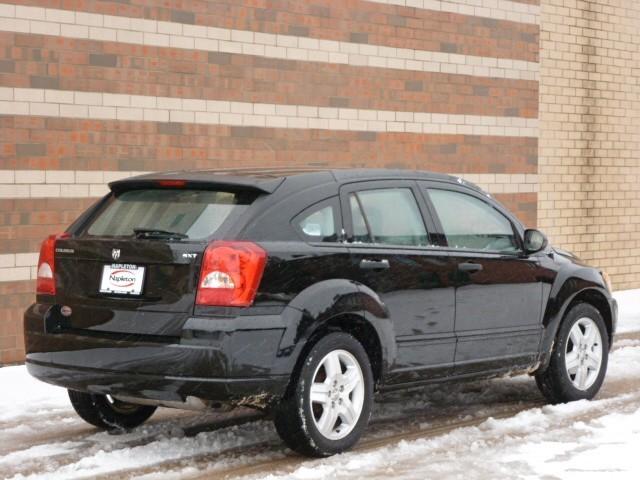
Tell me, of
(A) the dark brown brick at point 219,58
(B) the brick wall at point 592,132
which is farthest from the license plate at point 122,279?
(B) the brick wall at point 592,132

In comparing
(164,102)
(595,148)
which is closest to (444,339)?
(164,102)

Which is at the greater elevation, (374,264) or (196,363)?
(374,264)

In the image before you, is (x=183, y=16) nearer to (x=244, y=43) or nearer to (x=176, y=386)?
(x=244, y=43)

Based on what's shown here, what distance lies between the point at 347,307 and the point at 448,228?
1288 millimetres

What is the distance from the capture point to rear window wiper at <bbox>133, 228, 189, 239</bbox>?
6.81 metres

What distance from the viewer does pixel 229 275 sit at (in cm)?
651

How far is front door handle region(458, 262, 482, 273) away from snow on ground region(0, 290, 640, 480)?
0.98 metres

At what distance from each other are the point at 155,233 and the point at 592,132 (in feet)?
40.2

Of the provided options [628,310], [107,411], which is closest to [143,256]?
[107,411]

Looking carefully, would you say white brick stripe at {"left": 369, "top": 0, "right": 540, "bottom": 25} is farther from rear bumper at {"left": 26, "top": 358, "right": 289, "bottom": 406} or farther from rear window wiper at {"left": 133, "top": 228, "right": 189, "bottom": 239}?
rear bumper at {"left": 26, "top": 358, "right": 289, "bottom": 406}

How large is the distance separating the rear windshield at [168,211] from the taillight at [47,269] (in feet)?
0.74

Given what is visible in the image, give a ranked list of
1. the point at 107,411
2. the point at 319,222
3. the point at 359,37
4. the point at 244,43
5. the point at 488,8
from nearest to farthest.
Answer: the point at 319,222 → the point at 107,411 → the point at 244,43 → the point at 359,37 → the point at 488,8

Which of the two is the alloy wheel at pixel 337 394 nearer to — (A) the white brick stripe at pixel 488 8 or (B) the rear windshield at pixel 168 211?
(B) the rear windshield at pixel 168 211

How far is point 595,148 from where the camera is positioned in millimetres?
18125
